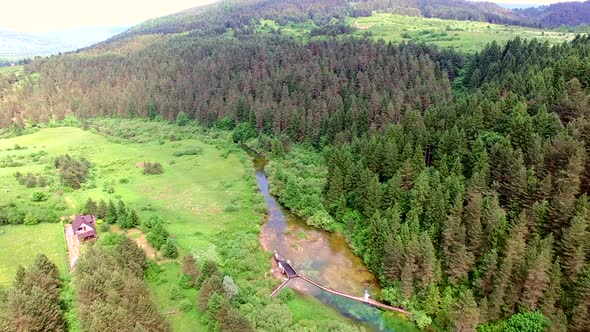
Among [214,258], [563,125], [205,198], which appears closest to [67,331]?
[214,258]

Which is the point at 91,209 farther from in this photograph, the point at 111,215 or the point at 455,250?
the point at 455,250

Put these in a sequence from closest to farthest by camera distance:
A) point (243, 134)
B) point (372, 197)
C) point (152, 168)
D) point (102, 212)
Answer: point (372, 197) < point (102, 212) < point (152, 168) < point (243, 134)

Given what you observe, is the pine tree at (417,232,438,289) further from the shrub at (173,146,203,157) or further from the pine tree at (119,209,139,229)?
the shrub at (173,146,203,157)

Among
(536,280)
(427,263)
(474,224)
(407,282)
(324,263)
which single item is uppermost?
(474,224)

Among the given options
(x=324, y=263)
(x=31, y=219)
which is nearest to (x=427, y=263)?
(x=324, y=263)

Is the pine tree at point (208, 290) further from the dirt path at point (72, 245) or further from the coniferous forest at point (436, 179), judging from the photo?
the dirt path at point (72, 245)

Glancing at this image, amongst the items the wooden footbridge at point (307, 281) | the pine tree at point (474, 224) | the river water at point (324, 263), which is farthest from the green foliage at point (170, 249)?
the pine tree at point (474, 224)
